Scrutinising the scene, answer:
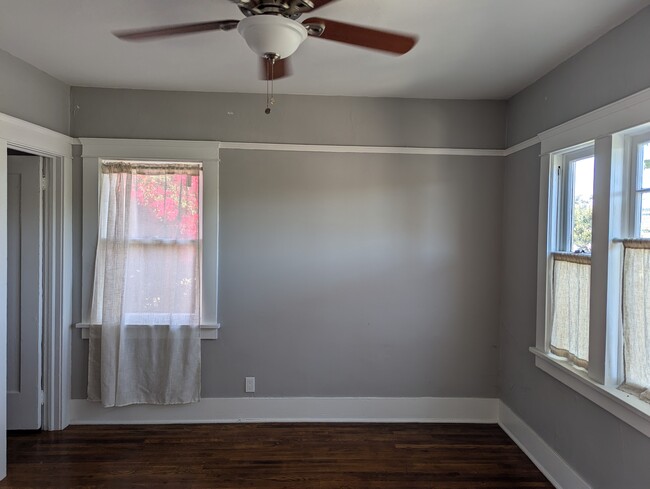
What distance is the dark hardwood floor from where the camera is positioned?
8.08ft

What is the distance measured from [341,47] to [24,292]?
2817 millimetres

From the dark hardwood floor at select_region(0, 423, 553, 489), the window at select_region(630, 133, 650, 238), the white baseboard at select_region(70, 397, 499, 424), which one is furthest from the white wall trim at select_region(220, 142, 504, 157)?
the dark hardwood floor at select_region(0, 423, 553, 489)

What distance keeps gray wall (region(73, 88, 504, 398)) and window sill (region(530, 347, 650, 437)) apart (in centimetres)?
75

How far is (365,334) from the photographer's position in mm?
3246

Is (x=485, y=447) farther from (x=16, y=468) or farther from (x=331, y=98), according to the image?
(x=16, y=468)

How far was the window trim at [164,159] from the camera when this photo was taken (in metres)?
3.07

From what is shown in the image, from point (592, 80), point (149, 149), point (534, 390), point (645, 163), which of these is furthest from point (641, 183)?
point (149, 149)

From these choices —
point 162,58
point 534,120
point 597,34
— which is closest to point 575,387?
point 534,120

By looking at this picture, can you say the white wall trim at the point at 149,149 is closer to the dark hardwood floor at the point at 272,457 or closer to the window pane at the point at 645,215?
the dark hardwood floor at the point at 272,457

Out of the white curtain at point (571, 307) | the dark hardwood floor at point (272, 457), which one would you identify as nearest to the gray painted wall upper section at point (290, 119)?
the white curtain at point (571, 307)

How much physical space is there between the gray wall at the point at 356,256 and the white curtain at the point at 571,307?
2.33 feet

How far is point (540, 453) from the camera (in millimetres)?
2646

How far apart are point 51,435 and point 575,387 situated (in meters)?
3.56

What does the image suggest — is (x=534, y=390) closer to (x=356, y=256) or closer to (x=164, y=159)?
(x=356, y=256)
